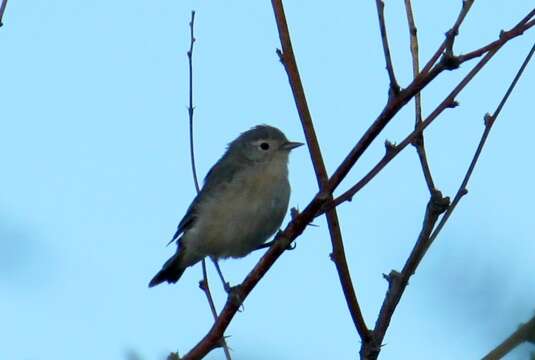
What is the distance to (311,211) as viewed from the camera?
9.22 ft

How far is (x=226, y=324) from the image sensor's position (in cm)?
314

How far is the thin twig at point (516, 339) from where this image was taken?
6.26 ft

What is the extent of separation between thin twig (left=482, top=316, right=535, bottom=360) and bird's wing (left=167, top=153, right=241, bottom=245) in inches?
213

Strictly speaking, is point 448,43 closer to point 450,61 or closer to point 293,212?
point 450,61

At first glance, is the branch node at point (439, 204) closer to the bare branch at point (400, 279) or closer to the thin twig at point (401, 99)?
the bare branch at point (400, 279)

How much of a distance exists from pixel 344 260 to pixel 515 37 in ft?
3.39

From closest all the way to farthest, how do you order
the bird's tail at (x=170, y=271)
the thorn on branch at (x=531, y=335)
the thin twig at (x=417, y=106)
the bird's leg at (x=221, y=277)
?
1. the thorn on branch at (x=531, y=335)
2. the thin twig at (x=417, y=106)
3. the bird's leg at (x=221, y=277)
4. the bird's tail at (x=170, y=271)

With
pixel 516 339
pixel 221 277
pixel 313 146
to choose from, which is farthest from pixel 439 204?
pixel 221 277

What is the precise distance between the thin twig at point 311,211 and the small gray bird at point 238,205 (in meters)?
3.55

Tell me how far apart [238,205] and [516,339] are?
520 cm

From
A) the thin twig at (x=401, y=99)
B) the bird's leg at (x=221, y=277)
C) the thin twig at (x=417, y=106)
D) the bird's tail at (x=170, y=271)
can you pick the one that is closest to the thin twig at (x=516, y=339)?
the thin twig at (x=401, y=99)

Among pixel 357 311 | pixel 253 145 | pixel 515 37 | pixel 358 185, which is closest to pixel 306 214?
pixel 358 185

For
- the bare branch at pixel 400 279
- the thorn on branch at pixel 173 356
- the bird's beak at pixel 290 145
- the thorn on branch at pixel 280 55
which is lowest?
the thorn on branch at pixel 173 356

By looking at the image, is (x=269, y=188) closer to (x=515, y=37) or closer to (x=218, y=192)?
(x=218, y=192)
